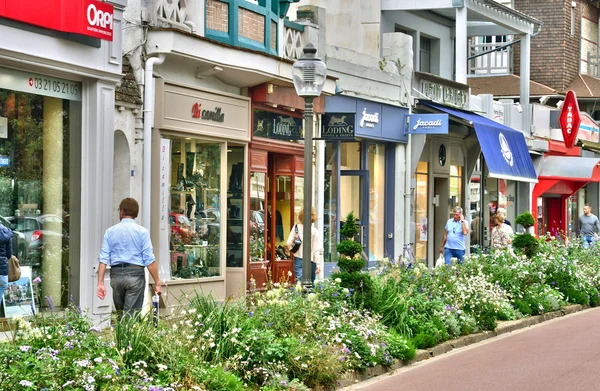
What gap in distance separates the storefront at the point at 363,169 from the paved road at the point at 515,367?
730 cm

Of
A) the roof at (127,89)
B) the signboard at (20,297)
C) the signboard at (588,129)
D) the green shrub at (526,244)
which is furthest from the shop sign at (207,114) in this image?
the signboard at (588,129)

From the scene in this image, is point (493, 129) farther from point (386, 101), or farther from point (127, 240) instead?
point (127, 240)

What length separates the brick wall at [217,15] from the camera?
59.0ft

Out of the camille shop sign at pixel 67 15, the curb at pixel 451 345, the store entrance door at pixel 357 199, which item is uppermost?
the camille shop sign at pixel 67 15

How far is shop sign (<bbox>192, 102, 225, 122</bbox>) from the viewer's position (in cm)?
1798

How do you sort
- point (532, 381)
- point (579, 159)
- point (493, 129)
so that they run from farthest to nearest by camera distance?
point (579, 159) < point (493, 129) < point (532, 381)

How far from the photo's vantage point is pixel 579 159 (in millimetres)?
37188

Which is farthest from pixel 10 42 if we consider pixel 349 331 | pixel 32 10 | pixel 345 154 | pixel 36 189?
pixel 345 154

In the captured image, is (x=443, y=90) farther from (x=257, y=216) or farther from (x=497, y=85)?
(x=497, y=85)

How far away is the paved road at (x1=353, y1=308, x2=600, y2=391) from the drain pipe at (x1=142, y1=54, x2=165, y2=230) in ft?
16.3

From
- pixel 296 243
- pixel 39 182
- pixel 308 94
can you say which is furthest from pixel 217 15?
pixel 39 182

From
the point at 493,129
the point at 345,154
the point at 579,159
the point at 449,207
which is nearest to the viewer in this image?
the point at 345,154

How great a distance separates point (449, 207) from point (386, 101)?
5876mm

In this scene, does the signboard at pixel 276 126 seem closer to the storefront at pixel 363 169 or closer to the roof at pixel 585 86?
the storefront at pixel 363 169
